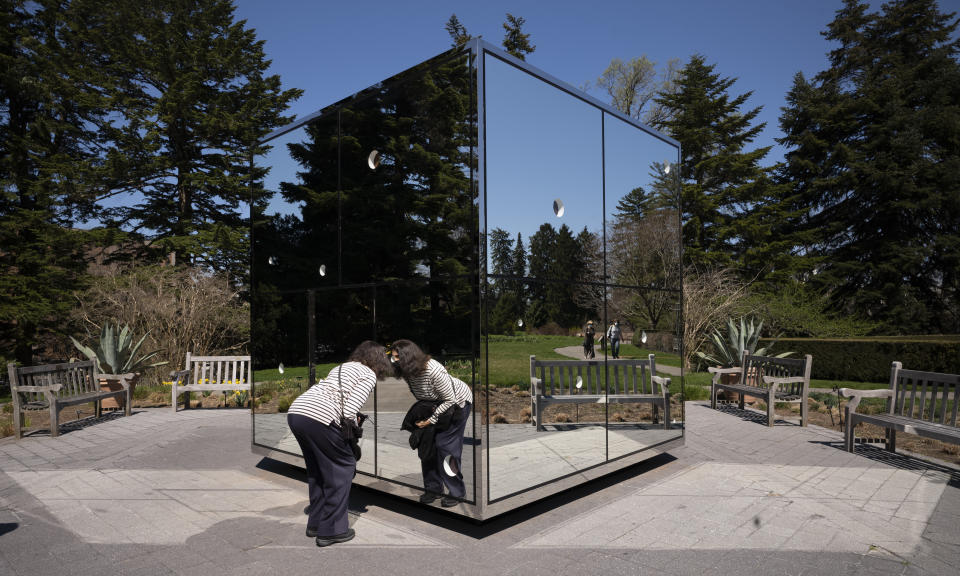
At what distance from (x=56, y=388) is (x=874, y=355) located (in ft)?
65.7

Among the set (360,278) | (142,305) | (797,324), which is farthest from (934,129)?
(142,305)

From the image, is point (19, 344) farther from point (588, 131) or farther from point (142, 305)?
point (588, 131)

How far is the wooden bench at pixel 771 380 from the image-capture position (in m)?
8.35

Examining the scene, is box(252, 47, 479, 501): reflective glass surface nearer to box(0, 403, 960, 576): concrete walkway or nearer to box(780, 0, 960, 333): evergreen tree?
box(0, 403, 960, 576): concrete walkway

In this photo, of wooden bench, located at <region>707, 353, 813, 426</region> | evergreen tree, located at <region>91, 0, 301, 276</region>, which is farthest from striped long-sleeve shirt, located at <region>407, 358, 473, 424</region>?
evergreen tree, located at <region>91, 0, 301, 276</region>

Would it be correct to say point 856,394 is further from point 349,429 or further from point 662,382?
point 349,429

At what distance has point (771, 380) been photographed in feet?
27.7

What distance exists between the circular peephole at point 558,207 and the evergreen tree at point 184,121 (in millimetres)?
18368

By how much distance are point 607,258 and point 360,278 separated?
7.95 ft

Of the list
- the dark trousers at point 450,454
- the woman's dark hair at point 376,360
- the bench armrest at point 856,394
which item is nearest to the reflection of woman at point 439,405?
the dark trousers at point 450,454

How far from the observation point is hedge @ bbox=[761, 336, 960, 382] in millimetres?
15094

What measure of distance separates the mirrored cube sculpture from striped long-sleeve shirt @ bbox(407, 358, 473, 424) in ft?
0.24

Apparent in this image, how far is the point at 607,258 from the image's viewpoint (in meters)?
5.39

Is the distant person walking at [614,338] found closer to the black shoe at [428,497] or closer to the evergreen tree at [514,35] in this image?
the black shoe at [428,497]
